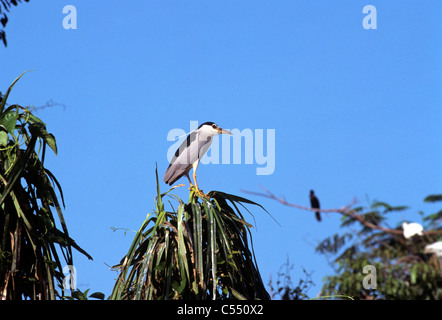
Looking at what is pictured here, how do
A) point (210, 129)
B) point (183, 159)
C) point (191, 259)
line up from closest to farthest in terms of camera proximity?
point (191, 259) → point (183, 159) → point (210, 129)

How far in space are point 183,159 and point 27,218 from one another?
7.94ft

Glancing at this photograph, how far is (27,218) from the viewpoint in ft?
14.6

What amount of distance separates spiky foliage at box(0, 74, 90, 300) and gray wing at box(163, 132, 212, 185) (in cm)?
215

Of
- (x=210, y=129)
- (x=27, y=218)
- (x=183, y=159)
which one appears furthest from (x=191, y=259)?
(x=210, y=129)

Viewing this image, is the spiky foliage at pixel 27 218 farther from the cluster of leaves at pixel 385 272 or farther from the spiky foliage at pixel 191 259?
the cluster of leaves at pixel 385 272

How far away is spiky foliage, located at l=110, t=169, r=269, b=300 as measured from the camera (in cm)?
409

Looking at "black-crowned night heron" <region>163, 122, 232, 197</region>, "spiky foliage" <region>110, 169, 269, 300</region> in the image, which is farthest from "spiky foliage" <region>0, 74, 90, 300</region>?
"black-crowned night heron" <region>163, 122, 232, 197</region>

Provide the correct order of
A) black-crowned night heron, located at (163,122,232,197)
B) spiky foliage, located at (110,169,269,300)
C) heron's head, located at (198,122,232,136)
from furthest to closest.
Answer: heron's head, located at (198,122,232,136) < black-crowned night heron, located at (163,122,232,197) < spiky foliage, located at (110,169,269,300)

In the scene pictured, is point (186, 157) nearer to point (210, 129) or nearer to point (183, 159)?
point (183, 159)

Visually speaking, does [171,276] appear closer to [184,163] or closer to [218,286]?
[218,286]

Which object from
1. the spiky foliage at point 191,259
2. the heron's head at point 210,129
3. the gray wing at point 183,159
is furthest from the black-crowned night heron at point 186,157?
the spiky foliage at point 191,259

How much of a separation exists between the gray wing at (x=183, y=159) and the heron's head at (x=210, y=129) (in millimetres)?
489

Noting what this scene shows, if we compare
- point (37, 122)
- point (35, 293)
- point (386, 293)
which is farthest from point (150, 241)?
point (386, 293)

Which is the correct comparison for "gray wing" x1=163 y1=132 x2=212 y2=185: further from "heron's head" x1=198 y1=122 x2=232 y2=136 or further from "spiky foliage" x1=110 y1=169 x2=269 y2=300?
"spiky foliage" x1=110 y1=169 x2=269 y2=300
